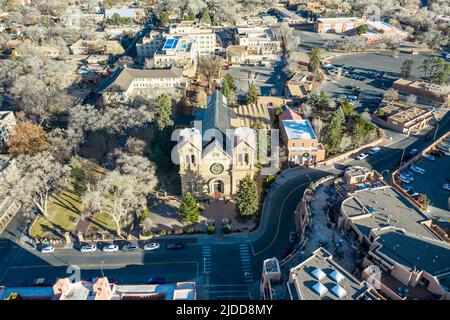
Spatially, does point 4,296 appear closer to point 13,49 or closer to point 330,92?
point 330,92

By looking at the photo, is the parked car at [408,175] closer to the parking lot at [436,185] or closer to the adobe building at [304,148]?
the parking lot at [436,185]

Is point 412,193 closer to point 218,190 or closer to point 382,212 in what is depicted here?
point 382,212

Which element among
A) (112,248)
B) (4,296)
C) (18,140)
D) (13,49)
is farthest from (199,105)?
(13,49)

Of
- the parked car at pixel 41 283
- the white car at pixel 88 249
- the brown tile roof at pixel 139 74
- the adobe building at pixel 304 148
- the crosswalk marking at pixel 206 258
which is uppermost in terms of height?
the brown tile roof at pixel 139 74

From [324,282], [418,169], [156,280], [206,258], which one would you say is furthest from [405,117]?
[156,280]

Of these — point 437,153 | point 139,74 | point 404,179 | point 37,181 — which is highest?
point 139,74

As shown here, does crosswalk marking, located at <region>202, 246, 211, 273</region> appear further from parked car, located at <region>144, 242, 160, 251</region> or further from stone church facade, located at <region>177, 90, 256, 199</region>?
stone church facade, located at <region>177, 90, 256, 199</region>

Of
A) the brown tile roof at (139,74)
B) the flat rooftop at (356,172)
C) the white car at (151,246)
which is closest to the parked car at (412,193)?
the flat rooftop at (356,172)
